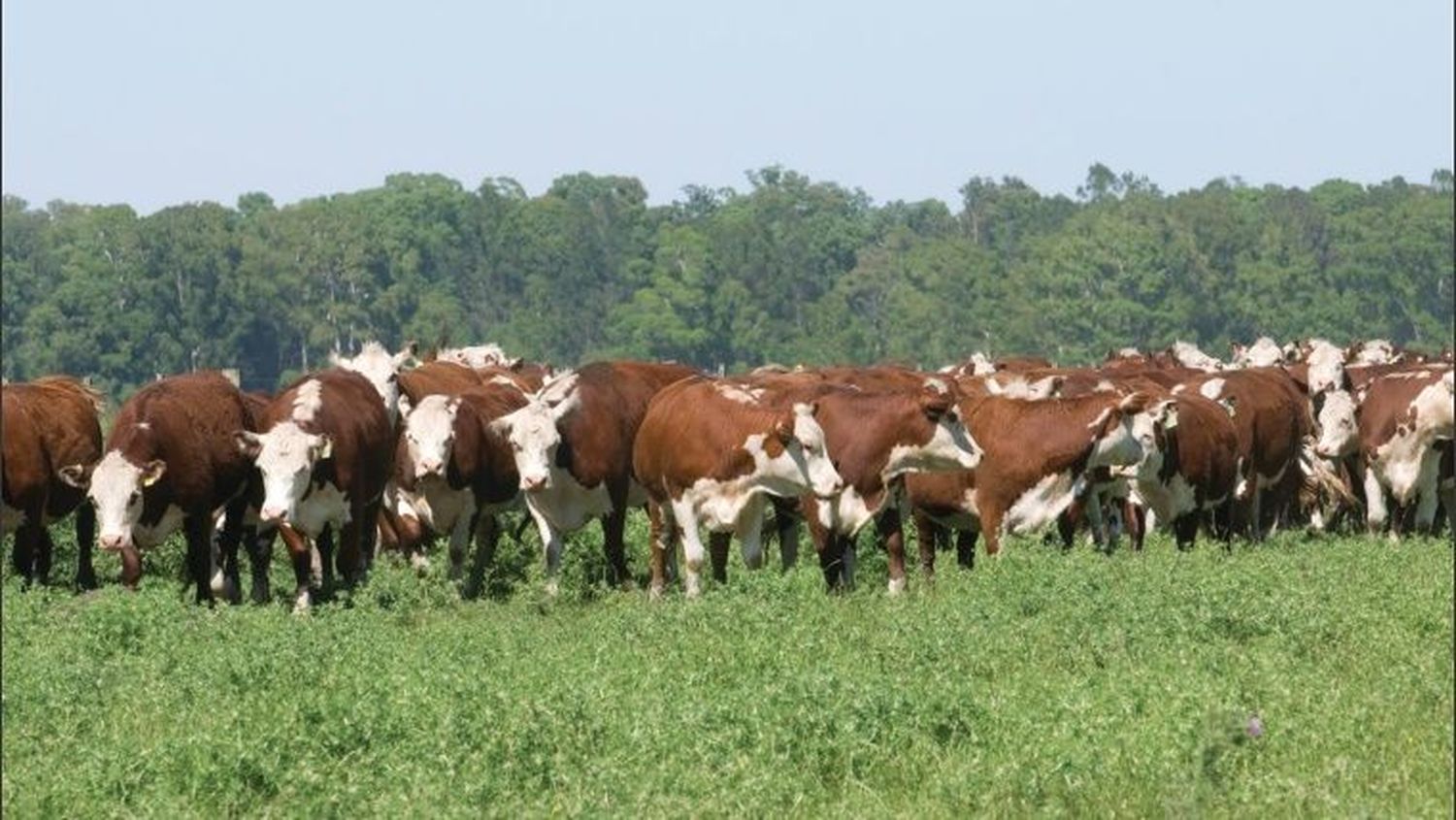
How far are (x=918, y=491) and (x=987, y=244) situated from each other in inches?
6714

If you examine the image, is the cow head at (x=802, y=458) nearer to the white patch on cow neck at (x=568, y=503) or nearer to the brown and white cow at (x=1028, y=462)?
the brown and white cow at (x=1028, y=462)

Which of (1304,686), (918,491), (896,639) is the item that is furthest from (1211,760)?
(918,491)

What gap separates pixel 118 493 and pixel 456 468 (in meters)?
3.41

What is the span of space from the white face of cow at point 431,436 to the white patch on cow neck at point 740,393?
Answer: 2.54 metres

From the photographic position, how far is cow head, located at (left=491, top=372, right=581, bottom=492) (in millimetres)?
21688

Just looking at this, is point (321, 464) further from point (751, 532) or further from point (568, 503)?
point (751, 532)

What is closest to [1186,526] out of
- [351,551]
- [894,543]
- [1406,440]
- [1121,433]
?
[1121,433]

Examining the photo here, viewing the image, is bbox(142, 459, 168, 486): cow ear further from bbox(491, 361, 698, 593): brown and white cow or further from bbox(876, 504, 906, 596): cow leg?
bbox(876, 504, 906, 596): cow leg

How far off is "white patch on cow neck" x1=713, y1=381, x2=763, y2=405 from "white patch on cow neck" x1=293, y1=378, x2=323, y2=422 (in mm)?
3362

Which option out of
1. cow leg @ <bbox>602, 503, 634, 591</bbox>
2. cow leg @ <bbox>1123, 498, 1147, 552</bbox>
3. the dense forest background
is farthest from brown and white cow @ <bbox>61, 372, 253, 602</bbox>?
the dense forest background

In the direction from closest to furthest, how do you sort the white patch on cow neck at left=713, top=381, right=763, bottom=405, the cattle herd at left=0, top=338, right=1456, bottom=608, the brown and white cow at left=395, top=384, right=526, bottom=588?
the cattle herd at left=0, top=338, right=1456, bottom=608
the white patch on cow neck at left=713, top=381, right=763, bottom=405
the brown and white cow at left=395, top=384, right=526, bottom=588

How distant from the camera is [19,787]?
12.6m

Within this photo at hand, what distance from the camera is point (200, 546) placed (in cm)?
2105

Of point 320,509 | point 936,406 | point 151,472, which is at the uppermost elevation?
point 936,406
